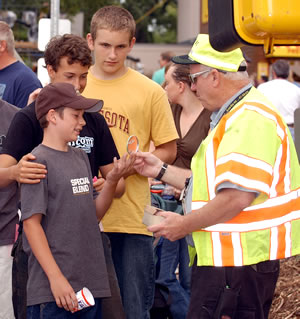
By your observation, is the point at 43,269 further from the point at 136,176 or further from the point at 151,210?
the point at 136,176

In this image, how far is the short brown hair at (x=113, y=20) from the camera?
16.7 feet

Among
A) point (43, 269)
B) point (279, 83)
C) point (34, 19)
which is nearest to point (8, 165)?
point (43, 269)

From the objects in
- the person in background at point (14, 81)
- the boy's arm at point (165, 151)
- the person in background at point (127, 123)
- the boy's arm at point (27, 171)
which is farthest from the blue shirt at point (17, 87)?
the boy's arm at point (27, 171)

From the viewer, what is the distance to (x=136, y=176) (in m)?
5.12

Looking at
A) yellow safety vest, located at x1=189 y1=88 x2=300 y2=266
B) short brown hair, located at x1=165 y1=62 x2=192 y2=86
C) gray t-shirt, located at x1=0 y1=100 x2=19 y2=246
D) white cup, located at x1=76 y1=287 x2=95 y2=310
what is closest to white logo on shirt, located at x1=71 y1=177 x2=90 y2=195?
white cup, located at x1=76 y1=287 x2=95 y2=310

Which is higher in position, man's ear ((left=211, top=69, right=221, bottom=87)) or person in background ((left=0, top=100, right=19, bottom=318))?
man's ear ((left=211, top=69, right=221, bottom=87))

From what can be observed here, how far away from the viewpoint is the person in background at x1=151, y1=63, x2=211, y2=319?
6.20m

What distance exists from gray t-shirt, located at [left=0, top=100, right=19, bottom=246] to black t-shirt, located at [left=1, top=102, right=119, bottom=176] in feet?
2.20

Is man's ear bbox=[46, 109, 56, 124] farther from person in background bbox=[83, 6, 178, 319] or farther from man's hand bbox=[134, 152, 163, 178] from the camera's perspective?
person in background bbox=[83, 6, 178, 319]

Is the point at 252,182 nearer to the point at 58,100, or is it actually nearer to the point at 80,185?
the point at 80,185

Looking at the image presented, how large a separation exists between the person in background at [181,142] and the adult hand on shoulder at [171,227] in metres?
2.26

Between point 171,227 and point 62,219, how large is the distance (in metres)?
0.60

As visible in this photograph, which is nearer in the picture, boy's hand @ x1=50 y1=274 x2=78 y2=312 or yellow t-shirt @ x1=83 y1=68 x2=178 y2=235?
boy's hand @ x1=50 y1=274 x2=78 y2=312

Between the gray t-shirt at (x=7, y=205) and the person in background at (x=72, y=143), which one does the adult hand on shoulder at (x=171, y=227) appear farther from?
the gray t-shirt at (x=7, y=205)
